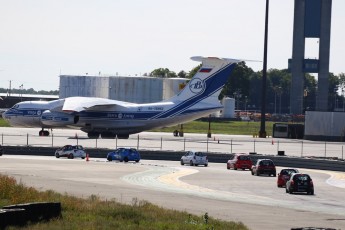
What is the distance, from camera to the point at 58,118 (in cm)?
9925

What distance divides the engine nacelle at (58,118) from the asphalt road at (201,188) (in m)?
32.4

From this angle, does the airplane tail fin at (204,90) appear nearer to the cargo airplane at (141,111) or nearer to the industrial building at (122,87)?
the cargo airplane at (141,111)

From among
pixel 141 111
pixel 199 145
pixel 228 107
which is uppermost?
pixel 228 107

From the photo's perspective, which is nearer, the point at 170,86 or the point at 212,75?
the point at 212,75

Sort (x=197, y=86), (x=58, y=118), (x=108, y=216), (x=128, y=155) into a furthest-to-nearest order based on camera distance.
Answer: (x=197, y=86), (x=58, y=118), (x=128, y=155), (x=108, y=216)

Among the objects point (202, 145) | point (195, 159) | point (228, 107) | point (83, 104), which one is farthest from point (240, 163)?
point (228, 107)

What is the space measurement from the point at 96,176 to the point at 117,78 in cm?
9232

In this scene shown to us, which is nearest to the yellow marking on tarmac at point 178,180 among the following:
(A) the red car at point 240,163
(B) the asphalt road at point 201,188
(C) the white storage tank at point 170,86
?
(B) the asphalt road at point 201,188

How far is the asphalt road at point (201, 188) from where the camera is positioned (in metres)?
34.4

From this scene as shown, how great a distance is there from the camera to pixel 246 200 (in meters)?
40.1

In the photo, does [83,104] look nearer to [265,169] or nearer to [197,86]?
[197,86]

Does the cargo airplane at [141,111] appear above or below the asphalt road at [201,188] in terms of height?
above

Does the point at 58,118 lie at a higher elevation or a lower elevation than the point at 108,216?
higher

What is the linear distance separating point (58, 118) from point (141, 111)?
8557 mm
